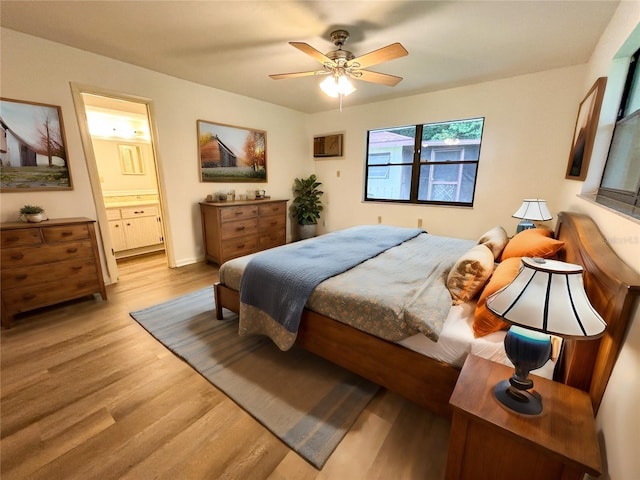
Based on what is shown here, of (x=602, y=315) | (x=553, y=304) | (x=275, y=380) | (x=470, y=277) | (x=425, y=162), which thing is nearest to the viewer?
(x=553, y=304)

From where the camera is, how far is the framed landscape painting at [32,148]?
2420 millimetres

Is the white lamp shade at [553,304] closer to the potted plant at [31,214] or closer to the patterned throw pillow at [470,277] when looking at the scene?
the patterned throw pillow at [470,277]

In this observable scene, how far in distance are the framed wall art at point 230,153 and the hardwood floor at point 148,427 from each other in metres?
2.62

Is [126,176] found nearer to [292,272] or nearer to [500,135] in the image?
[292,272]

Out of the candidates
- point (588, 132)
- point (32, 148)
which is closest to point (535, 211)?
point (588, 132)

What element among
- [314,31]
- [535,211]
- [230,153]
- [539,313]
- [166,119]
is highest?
[314,31]

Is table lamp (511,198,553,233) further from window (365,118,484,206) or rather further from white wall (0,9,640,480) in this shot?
window (365,118,484,206)

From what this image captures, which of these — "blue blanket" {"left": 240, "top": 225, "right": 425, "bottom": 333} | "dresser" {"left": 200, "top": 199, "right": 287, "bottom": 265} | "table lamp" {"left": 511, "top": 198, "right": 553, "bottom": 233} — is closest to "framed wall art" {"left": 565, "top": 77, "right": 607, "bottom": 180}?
"table lamp" {"left": 511, "top": 198, "right": 553, "bottom": 233}

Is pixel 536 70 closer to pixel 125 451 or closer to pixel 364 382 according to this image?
pixel 364 382

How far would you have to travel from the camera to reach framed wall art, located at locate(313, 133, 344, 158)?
4883mm

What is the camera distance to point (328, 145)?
503cm

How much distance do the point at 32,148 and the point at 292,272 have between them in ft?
9.28

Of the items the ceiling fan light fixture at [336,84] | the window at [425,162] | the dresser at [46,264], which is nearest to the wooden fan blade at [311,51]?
the ceiling fan light fixture at [336,84]

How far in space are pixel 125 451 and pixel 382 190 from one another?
437cm
